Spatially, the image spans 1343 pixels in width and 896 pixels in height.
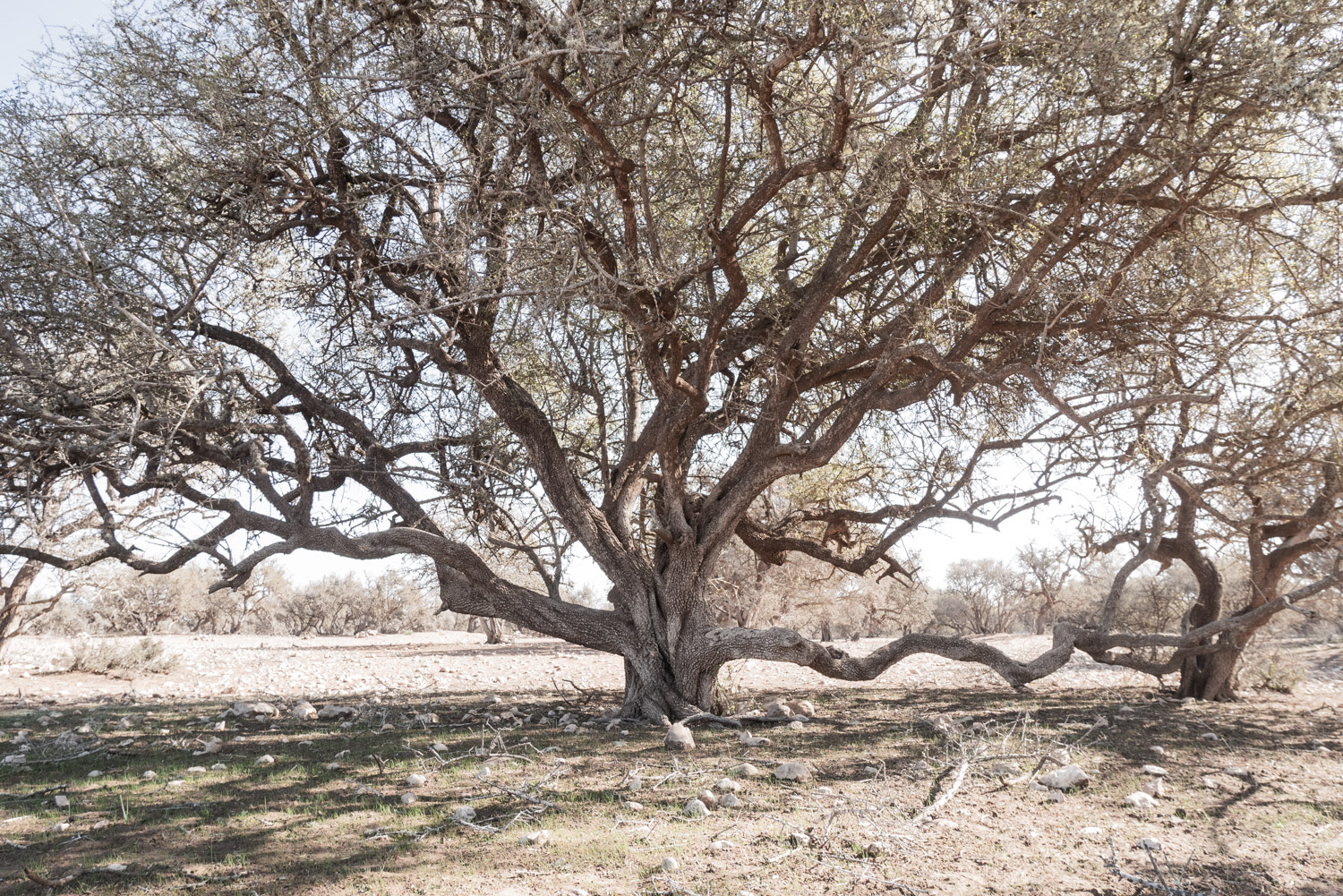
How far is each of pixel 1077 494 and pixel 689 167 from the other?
5420 mm

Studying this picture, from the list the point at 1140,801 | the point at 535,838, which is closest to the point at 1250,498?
the point at 1140,801

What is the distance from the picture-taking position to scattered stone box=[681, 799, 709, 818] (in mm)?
4015

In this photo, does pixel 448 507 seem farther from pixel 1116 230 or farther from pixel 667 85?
pixel 1116 230

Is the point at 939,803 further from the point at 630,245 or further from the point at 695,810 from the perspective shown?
the point at 630,245

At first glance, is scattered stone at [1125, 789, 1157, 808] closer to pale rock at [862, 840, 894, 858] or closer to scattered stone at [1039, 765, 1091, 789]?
scattered stone at [1039, 765, 1091, 789]

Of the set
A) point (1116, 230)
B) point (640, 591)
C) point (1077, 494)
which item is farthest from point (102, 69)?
point (1077, 494)

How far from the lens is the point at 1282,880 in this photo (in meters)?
3.22

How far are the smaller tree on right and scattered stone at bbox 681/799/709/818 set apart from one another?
4.99 meters

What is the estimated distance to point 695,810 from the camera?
13.2 feet

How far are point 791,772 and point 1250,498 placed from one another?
25.1 ft

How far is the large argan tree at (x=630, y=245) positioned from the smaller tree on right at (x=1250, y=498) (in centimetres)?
74

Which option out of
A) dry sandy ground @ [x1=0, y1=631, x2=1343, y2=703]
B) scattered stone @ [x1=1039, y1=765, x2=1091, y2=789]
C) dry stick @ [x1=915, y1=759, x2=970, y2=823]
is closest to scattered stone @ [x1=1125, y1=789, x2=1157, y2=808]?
scattered stone @ [x1=1039, y1=765, x2=1091, y2=789]

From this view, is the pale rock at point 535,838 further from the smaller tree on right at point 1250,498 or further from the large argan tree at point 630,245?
the smaller tree on right at point 1250,498

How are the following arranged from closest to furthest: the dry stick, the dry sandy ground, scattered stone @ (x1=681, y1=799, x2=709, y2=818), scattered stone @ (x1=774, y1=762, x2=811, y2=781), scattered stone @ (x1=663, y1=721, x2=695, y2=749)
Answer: the dry stick, scattered stone @ (x1=681, y1=799, x2=709, y2=818), scattered stone @ (x1=774, y1=762, x2=811, y2=781), scattered stone @ (x1=663, y1=721, x2=695, y2=749), the dry sandy ground
